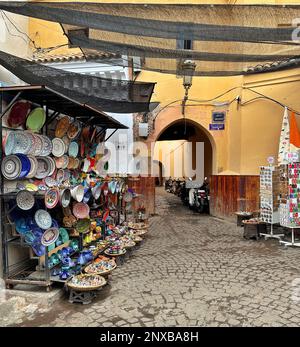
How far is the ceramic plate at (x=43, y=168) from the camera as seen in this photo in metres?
4.48

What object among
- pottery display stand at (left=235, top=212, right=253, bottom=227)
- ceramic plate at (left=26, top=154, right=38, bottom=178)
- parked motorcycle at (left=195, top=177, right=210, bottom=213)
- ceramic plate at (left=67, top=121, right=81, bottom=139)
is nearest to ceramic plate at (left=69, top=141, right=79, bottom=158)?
ceramic plate at (left=67, top=121, right=81, bottom=139)

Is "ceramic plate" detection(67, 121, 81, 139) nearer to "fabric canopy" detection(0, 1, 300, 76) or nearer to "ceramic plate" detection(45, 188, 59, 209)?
"fabric canopy" detection(0, 1, 300, 76)

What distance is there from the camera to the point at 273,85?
8.35m

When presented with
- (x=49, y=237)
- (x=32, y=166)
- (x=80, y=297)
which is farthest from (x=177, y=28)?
(x=80, y=297)

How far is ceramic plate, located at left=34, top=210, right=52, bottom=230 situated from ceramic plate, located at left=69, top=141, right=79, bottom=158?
159 cm

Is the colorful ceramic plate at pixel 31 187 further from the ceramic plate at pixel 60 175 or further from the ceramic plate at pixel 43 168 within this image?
the ceramic plate at pixel 60 175

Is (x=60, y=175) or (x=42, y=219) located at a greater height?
(x=60, y=175)

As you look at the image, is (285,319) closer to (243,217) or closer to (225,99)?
(243,217)

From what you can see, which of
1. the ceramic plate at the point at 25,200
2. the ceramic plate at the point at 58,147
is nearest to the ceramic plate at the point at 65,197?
the ceramic plate at the point at 25,200

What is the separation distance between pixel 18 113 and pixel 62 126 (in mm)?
985

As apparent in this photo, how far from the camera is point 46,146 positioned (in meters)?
4.50

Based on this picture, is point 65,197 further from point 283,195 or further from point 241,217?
point 241,217

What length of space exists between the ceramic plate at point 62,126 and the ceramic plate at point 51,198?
1301 mm
